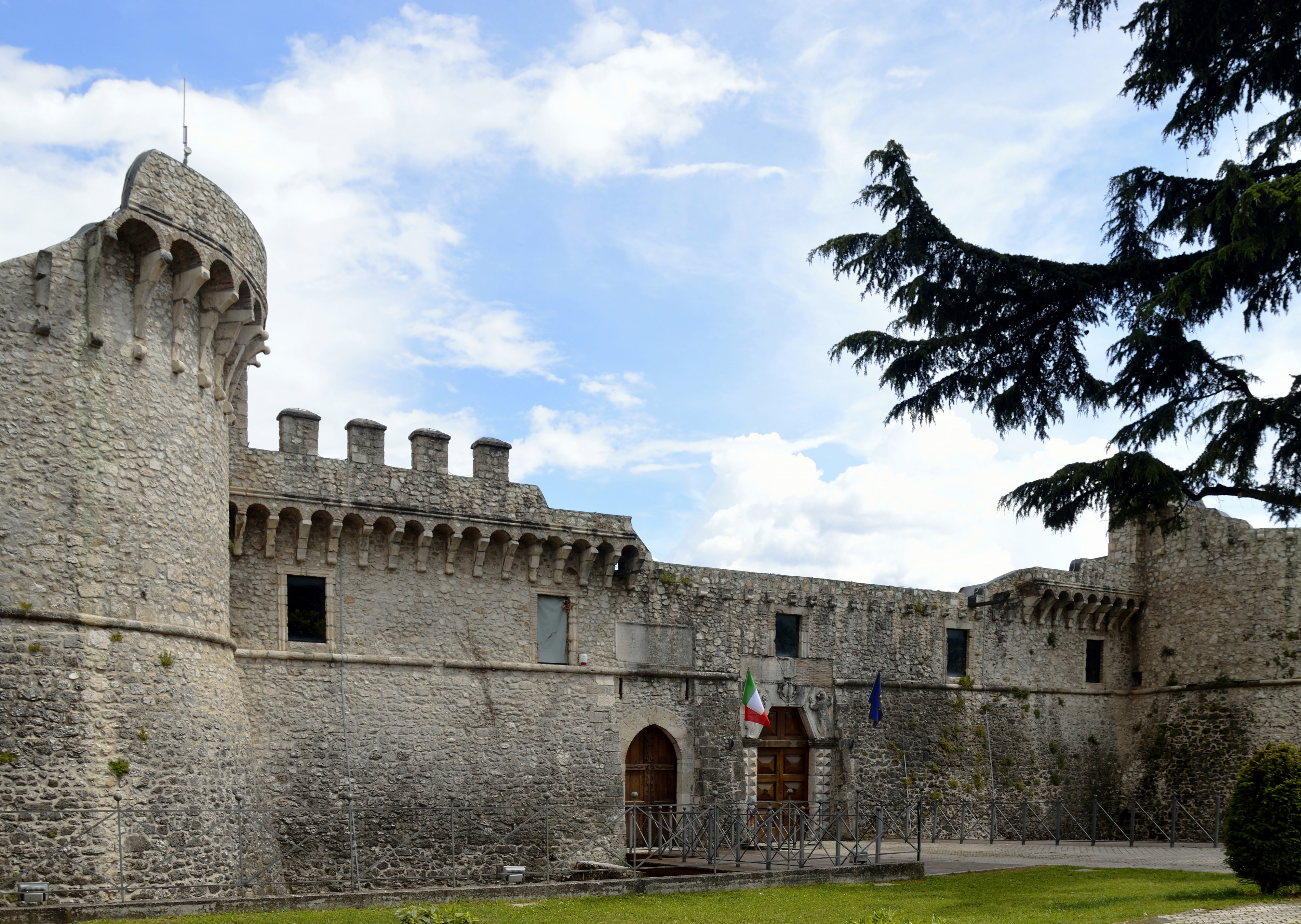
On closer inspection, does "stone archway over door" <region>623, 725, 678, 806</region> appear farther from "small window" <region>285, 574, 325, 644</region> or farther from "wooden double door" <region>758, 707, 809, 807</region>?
"small window" <region>285, 574, 325, 644</region>

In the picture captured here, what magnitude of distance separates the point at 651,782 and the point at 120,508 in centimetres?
1075

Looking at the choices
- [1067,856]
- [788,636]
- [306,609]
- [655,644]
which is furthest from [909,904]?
[306,609]

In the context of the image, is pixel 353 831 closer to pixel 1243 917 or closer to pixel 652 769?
pixel 652 769

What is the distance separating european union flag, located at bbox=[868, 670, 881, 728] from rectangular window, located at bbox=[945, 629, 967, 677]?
2.19 m

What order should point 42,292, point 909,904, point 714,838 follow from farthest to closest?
point 714,838, point 909,904, point 42,292

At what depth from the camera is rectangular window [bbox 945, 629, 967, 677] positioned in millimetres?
25000

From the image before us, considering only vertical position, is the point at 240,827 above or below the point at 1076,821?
above

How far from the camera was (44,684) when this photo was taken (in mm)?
12961

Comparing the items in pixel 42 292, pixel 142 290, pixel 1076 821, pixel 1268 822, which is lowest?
pixel 1076 821

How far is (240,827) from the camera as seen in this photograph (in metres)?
15.4

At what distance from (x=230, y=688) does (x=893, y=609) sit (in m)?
13.3

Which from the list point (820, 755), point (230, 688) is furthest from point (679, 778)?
point (230, 688)

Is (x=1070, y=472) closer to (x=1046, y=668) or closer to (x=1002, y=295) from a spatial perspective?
(x=1002, y=295)

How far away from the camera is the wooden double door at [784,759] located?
73.7 ft
